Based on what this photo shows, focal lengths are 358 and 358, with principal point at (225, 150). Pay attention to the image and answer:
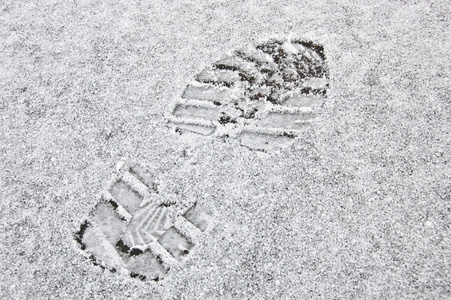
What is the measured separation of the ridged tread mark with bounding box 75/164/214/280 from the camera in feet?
3.59

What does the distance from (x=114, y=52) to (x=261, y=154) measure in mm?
926

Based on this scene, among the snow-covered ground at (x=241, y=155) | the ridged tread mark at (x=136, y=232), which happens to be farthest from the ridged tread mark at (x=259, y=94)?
the ridged tread mark at (x=136, y=232)

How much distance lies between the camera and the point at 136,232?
1.16m

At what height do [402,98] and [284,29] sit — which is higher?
[284,29]

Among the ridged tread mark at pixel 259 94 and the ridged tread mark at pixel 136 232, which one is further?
the ridged tread mark at pixel 259 94

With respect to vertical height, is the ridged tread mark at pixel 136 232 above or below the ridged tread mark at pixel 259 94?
below

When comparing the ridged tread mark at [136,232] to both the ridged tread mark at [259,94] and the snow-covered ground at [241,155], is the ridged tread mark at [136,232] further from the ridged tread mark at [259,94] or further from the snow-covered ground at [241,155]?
the ridged tread mark at [259,94]

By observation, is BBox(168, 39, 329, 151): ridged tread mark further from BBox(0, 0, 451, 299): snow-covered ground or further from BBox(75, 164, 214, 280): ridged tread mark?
BBox(75, 164, 214, 280): ridged tread mark

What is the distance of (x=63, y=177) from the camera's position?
4.29ft

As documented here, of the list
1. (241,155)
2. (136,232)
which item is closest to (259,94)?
(241,155)

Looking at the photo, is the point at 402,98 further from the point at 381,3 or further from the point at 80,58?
the point at 80,58

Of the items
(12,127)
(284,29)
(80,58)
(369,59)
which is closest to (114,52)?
(80,58)

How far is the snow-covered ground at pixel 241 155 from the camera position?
3.41 ft

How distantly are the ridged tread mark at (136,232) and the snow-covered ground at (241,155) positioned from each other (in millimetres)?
34
